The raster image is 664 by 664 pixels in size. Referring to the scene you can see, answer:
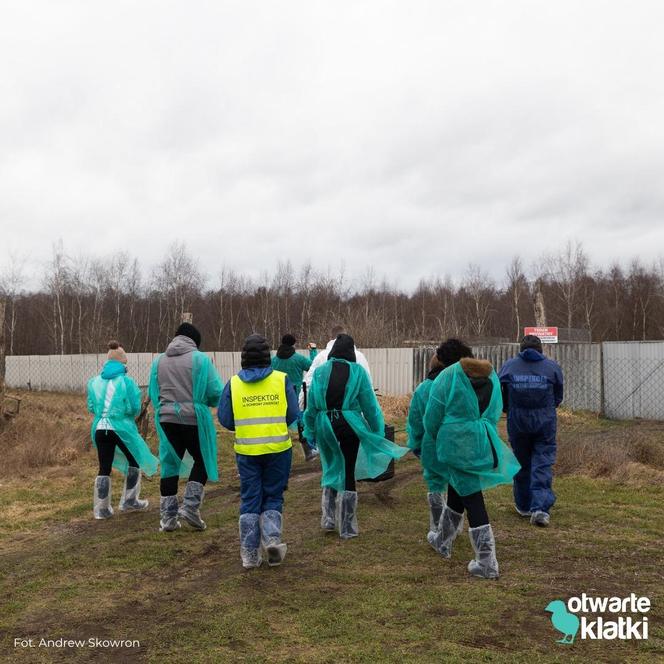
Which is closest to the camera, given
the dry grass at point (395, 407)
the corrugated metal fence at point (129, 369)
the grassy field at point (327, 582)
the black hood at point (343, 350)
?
the grassy field at point (327, 582)

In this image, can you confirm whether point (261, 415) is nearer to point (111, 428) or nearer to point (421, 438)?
point (421, 438)

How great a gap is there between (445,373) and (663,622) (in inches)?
86.0

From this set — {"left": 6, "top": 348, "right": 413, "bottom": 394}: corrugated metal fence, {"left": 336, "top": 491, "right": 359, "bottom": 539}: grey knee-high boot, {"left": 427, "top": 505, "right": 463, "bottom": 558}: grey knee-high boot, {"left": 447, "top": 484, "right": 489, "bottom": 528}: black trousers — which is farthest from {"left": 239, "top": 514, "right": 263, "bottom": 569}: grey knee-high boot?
{"left": 6, "top": 348, "right": 413, "bottom": 394}: corrugated metal fence

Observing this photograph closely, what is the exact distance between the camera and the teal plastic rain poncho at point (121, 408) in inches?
279

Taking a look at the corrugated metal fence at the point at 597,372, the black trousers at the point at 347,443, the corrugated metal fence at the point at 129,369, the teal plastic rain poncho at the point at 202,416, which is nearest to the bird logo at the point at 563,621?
the black trousers at the point at 347,443

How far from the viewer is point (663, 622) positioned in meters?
3.98

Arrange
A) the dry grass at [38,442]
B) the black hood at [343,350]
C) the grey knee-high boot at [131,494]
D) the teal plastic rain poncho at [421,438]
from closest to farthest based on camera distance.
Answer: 1. the teal plastic rain poncho at [421,438]
2. the black hood at [343,350]
3. the grey knee-high boot at [131,494]
4. the dry grass at [38,442]

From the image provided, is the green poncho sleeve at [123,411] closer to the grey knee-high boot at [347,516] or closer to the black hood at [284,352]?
the grey knee-high boot at [347,516]

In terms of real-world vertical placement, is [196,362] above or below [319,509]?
above

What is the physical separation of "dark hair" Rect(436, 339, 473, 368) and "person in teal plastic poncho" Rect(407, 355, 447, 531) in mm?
165

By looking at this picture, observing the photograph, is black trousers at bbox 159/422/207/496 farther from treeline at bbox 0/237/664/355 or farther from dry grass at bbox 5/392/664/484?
treeline at bbox 0/237/664/355

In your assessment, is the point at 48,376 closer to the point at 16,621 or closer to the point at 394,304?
the point at 16,621

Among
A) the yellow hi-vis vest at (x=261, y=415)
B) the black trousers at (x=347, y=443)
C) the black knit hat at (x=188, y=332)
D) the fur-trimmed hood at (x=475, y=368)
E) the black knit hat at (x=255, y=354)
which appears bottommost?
the black trousers at (x=347, y=443)

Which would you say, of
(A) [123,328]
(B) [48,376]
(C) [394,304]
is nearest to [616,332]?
(C) [394,304]
